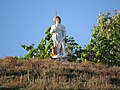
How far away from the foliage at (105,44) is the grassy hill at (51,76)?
13.2 metres

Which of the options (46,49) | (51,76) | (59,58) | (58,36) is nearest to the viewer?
(51,76)

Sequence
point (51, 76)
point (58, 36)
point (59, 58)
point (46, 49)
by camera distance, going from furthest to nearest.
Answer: point (46, 49) → point (58, 36) → point (59, 58) → point (51, 76)

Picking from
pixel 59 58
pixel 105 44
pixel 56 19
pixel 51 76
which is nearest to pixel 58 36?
pixel 56 19

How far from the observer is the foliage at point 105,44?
35062mm

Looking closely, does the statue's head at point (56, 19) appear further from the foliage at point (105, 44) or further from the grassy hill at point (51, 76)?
the foliage at point (105, 44)

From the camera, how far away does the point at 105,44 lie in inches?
1468

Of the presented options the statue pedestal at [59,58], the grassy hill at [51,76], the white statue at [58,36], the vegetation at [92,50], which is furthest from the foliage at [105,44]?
the grassy hill at [51,76]

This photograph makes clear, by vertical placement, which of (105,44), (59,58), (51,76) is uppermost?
(105,44)

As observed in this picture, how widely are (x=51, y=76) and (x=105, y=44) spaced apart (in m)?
19.9

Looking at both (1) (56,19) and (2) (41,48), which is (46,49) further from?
(1) (56,19)

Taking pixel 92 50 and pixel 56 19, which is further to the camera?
pixel 92 50

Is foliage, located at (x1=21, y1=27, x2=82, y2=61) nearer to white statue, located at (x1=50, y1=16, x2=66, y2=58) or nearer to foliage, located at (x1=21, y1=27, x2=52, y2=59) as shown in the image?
foliage, located at (x1=21, y1=27, x2=52, y2=59)

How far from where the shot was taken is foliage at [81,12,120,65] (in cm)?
3506

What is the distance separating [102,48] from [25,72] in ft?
61.0
